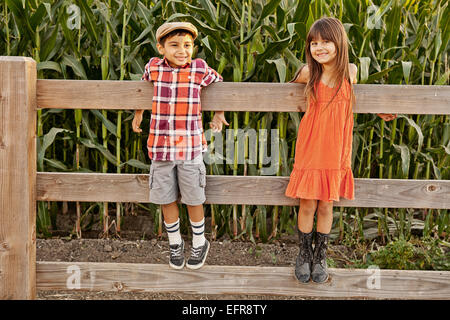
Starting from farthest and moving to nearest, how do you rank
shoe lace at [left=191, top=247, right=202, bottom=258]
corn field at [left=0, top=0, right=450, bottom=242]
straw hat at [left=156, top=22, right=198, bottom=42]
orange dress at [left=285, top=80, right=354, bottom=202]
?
corn field at [left=0, top=0, right=450, bottom=242]
shoe lace at [left=191, top=247, right=202, bottom=258]
orange dress at [left=285, top=80, right=354, bottom=202]
straw hat at [left=156, top=22, right=198, bottom=42]

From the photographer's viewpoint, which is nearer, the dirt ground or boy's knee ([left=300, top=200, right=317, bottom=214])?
boy's knee ([left=300, top=200, right=317, bottom=214])

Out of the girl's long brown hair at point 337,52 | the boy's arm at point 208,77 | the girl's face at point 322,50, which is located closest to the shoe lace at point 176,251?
the boy's arm at point 208,77

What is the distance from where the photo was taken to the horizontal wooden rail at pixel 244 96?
2301 mm

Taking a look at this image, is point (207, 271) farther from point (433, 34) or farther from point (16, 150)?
point (433, 34)

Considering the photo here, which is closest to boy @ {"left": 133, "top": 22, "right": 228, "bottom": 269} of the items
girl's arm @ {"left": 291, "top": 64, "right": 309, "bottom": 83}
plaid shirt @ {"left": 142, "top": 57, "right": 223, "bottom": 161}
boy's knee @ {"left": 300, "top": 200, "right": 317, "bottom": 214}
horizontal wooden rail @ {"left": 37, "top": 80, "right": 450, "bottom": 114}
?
plaid shirt @ {"left": 142, "top": 57, "right": 223, "bottom": 161}

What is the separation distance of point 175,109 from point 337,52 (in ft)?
2.61

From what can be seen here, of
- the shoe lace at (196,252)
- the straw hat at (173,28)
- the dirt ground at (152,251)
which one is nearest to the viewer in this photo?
the straw hat at (173,28)

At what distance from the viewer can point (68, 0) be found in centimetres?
291

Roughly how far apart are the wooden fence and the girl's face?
0.72 feet

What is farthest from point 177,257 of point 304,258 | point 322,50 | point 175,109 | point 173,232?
point 322,50

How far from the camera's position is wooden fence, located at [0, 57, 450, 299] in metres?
2.29

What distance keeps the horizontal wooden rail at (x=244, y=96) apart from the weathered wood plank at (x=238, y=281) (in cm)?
85

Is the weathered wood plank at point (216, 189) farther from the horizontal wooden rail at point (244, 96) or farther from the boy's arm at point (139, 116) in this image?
the horizontal wooden rail at point (244, 96)

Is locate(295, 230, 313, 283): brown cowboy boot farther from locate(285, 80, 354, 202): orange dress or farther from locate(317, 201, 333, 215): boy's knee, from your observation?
locate(285, 80, 354, 202): orange dress
